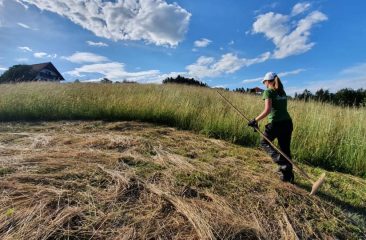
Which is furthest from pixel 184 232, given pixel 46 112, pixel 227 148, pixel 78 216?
pixel 46 112

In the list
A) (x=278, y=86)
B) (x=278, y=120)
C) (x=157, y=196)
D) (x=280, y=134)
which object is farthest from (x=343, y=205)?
(x=157, y=196)

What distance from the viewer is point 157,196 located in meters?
2.93

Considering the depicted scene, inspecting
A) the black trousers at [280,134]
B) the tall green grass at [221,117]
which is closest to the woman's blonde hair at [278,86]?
the black trousers at [280,134]

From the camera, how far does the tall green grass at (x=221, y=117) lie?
16.0 ft

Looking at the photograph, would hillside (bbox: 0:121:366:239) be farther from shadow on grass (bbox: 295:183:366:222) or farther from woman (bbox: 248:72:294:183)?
woman (bbox: 248:72:294:183)

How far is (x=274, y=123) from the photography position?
379 centimetres

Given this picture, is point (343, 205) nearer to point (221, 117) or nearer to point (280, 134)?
point (280, 134)

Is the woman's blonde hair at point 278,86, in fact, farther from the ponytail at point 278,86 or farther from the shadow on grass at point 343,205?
the shadow on grass at point 343,205

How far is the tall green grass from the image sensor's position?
16.0ft

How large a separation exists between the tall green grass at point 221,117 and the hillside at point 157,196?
622 mm

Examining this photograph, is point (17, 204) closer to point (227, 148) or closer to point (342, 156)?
point (227, 148)

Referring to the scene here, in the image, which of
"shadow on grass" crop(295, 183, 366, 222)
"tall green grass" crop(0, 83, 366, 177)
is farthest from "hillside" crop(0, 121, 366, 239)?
"tall green grass" crop(0, 83, 366, 177)

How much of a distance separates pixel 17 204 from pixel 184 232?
1636mm

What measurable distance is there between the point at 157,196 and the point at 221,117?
12.7 ft
